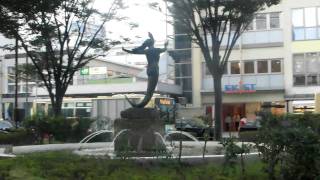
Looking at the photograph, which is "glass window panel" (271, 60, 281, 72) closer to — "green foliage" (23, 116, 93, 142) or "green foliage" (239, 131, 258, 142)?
"green foliage" (23, 116, 93, 142)

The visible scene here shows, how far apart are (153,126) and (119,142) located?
967mm

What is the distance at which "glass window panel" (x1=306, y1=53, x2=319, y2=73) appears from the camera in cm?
4638

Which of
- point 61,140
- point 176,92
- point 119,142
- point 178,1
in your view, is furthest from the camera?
point 176,92

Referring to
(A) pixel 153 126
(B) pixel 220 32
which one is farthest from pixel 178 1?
(A) pixel 153 126

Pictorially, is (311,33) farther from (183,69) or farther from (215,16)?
(215,16)

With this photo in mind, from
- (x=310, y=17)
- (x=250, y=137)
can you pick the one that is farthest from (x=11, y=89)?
(x=250, y=137)

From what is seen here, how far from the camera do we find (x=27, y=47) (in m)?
25.3

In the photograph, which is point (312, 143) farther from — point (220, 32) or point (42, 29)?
point (42, 29)

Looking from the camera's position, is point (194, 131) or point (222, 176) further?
point (194, 131)

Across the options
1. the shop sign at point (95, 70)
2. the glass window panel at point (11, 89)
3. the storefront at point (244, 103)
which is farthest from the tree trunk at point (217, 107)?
the glass window panel at point (11, 89)

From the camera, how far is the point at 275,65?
48.2 metres

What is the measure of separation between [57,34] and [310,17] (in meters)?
27.9

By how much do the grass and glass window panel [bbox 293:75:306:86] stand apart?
38000 millimetres

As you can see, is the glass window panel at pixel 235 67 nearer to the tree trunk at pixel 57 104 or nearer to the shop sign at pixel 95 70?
the shop sign at pixel 95 70
